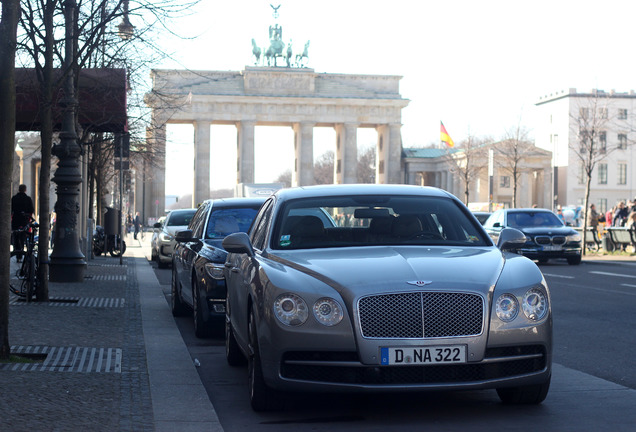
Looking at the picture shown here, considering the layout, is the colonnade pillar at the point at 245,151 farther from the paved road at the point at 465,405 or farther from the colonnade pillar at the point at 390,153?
the paved road at the point at 465,405

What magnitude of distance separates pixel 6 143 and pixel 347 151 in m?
96.2

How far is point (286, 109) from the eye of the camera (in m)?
102

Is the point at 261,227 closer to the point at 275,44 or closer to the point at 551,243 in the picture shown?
the point at 551,243

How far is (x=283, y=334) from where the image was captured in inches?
242

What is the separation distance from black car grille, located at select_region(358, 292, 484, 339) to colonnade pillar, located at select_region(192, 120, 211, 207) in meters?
96.4

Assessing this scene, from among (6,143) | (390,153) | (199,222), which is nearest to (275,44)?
(390,153)

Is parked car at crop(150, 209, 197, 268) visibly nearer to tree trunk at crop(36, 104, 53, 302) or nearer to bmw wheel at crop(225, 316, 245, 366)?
tree trunk at crop(36, 104, 53, 302)

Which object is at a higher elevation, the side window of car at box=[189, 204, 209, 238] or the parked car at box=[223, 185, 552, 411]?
the side window of car at box=[189, 204, 209, 238]

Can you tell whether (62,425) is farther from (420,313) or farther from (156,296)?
(156,296)

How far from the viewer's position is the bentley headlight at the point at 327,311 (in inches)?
239

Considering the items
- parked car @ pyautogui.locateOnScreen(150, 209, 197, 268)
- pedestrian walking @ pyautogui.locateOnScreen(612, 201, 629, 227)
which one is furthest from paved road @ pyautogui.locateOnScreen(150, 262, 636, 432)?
pedestrian walking @ pyautogui.locateOnScreen(612, 201, 629, 227)

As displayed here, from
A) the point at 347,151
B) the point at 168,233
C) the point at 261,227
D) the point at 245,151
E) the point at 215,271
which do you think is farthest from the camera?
the point at 347,151

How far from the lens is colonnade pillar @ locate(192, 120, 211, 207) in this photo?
4006 inches

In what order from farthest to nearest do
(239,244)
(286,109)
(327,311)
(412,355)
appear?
1. (286,109)
2. (239,244)
3. (327,311)
4. (412,355)
